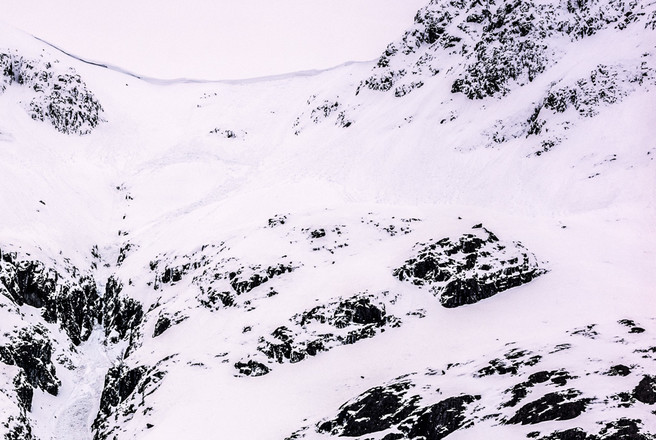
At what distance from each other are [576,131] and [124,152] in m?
44.6

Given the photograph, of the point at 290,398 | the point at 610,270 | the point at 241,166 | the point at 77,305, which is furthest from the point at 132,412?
the point at 241,166

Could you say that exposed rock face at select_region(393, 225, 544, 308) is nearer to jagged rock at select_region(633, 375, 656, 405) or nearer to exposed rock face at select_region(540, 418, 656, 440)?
jagged rock at select_region(633, 375, 656, 405)

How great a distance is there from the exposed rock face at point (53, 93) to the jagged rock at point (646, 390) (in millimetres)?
58166

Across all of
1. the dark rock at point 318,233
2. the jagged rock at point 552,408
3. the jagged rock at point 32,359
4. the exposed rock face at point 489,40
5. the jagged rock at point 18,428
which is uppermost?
the exposed rock face at point 489,40

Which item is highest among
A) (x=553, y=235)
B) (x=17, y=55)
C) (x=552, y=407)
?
(x=17, y=55)

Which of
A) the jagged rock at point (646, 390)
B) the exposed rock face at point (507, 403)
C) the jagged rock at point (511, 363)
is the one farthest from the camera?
the jagged rock at point (511, 363)

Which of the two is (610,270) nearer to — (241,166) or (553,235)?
(553,235)

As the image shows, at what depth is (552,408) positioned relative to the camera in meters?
18.9

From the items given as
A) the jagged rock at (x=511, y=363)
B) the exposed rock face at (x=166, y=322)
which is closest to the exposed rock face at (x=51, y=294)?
the exposed rock face at (x=166, y=322)

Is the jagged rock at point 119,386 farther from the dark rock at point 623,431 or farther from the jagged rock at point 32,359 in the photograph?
the dark rock at point 623,431

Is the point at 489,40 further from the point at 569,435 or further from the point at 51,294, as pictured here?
the point at 569,435

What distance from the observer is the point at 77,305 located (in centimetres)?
3834

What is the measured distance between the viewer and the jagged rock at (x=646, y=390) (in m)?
18.0

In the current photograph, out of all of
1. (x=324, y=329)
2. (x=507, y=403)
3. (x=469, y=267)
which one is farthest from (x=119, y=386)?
(x=507, y=403)
